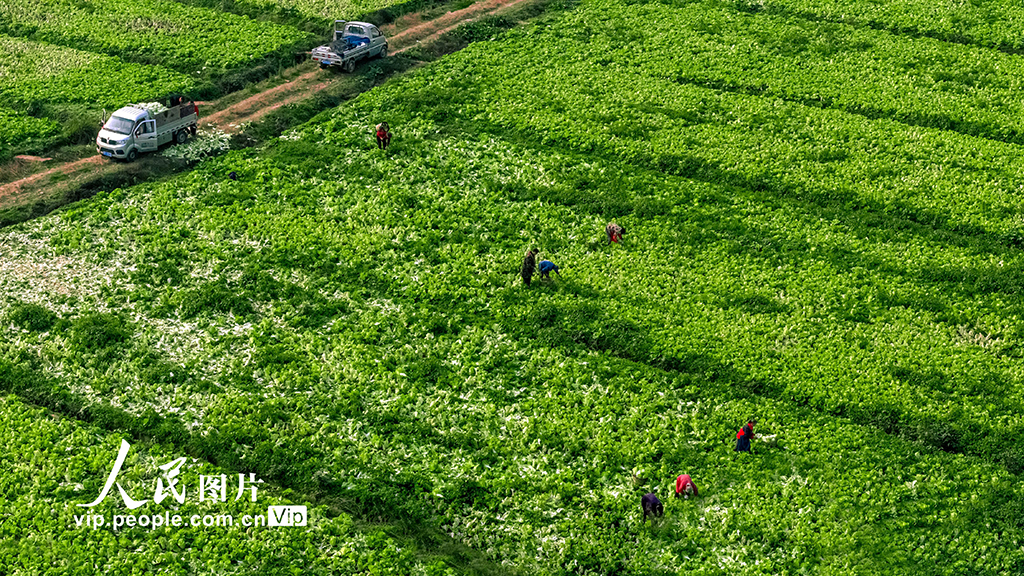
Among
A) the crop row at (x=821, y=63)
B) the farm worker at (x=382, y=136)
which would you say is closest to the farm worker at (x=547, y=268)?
the farm worker at (x=382, y=136)

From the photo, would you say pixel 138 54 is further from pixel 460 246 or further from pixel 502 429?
pixel 502 429

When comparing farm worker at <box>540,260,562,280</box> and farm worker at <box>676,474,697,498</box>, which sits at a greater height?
farm worker at <box>540,260,562,280</box>

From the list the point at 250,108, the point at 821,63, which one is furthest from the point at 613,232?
the point at 821,63

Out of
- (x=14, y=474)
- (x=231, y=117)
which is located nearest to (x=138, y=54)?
(x=231, y=117)

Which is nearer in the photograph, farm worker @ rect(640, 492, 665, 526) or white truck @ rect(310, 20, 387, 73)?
farm worker @ rect(640, 492, 665, 526)

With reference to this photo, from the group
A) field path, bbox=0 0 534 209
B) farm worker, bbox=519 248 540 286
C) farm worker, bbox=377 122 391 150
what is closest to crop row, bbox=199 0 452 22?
field path, bbox=0 0 534 209

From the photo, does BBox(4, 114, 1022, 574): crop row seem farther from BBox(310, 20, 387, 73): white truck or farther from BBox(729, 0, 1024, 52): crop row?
BBox(729, 0, 1024, 52): crop row

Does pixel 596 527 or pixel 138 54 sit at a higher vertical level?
pixel 138 54
